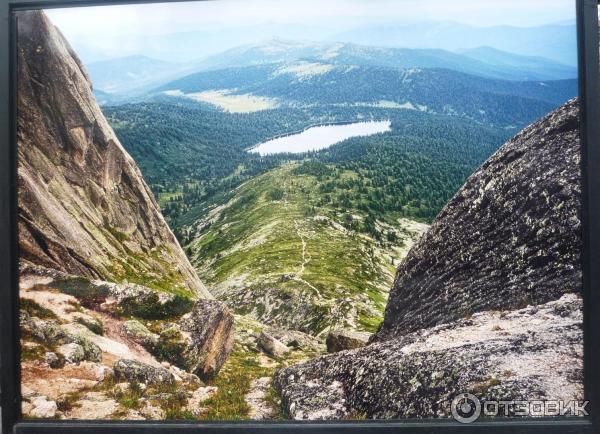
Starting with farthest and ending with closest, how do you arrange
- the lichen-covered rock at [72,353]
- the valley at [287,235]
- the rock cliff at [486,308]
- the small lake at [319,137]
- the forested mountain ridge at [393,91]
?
the small lake at [319,137]
the forested mountain ridge at [393,91]
the lichen-covered rock at [72,353]
the valley at [287,235]
the rock cliff at [486,308]

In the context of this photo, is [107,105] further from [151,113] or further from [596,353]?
[596,353]

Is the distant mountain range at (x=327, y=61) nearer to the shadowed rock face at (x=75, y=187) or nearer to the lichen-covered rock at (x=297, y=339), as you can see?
the shadowed rock face at (x=75, y=187)

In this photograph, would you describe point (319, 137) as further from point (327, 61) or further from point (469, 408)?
point (469, 408)

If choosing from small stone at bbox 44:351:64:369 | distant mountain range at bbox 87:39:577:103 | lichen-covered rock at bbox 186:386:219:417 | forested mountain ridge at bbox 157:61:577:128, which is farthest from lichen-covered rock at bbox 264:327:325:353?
distant mountain range at bbox 87:39:577:103

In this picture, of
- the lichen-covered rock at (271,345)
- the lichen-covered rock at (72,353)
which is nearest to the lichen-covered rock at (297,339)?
the lichen-covered rock at (271,345)

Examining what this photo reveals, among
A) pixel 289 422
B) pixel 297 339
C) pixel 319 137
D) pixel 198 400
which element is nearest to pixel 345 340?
pixel 297 339

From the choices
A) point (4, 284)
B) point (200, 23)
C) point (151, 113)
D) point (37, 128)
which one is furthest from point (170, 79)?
point (4, 284)
